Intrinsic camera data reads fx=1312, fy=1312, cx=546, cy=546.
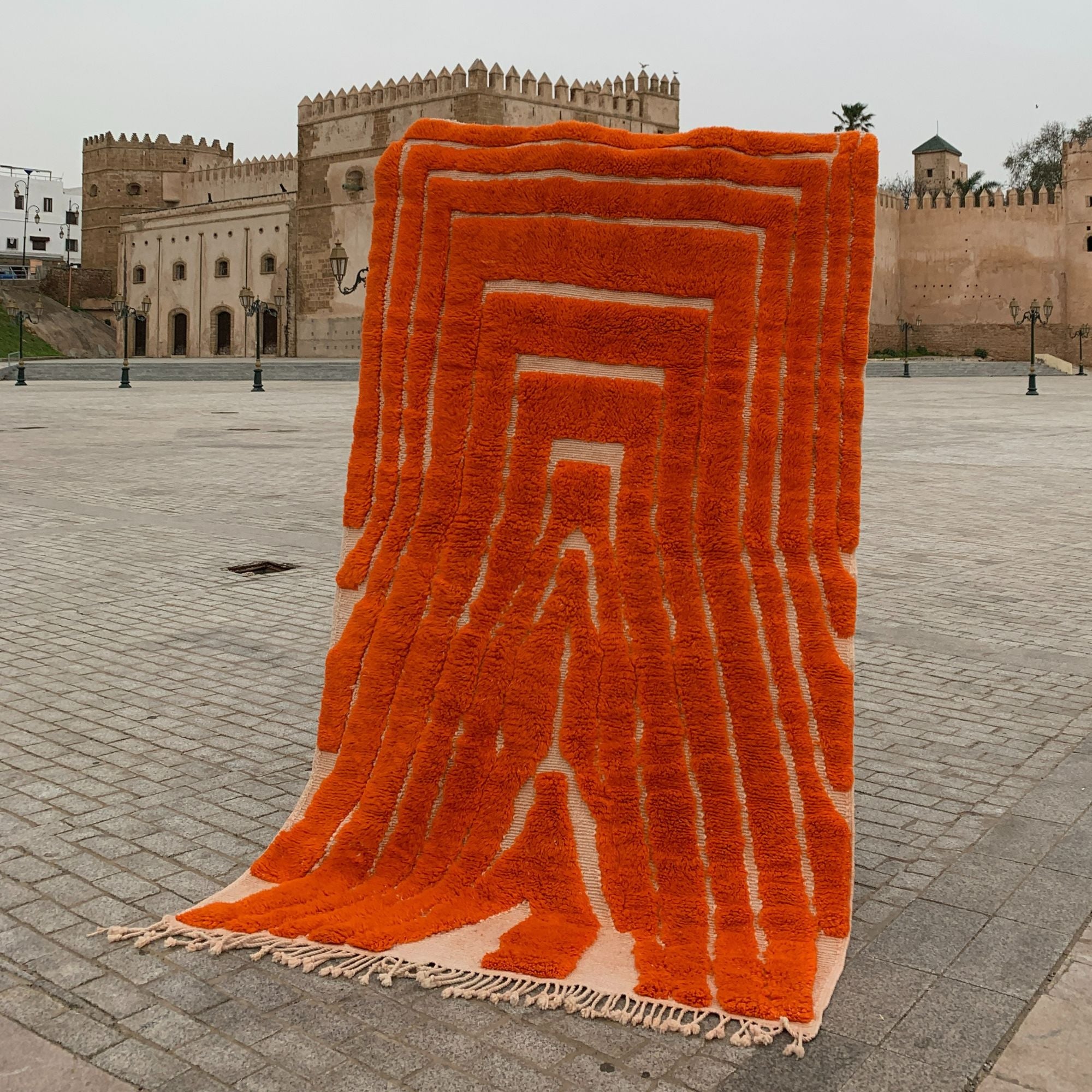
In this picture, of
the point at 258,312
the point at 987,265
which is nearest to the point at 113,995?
the point at 258,312

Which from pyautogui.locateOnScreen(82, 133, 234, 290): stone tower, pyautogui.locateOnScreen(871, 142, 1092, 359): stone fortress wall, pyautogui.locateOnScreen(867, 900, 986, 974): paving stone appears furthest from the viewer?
pyautogui.locateOnScreen(82, 133, 234, 290): stone tower

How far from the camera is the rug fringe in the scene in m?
2.35

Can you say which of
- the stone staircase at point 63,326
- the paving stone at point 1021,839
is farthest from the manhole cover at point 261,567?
the stone staircase at point 63,326

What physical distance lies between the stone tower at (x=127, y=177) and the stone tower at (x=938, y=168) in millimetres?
30040

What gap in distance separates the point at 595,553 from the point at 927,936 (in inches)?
43.1

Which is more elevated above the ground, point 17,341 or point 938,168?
point 938,168

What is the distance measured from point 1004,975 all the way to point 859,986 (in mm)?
297

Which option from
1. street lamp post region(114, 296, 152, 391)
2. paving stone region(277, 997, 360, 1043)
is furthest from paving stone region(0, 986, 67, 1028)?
street lamp post region(114, 296, 152, 391)

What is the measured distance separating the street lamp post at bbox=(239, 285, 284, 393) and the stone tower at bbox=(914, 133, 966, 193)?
3020 centimetres

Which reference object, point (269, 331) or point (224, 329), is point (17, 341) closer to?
point (224, 329)

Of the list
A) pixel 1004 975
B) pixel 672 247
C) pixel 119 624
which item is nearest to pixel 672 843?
pixel 1004 975

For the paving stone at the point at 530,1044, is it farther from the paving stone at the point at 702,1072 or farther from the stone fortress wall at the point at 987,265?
the stone fortress wall at the point at 987,265

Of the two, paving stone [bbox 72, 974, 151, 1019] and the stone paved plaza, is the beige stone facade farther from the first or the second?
paving stone [bbox 72, 974, 151, 1019]

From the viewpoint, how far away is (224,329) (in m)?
45.7
